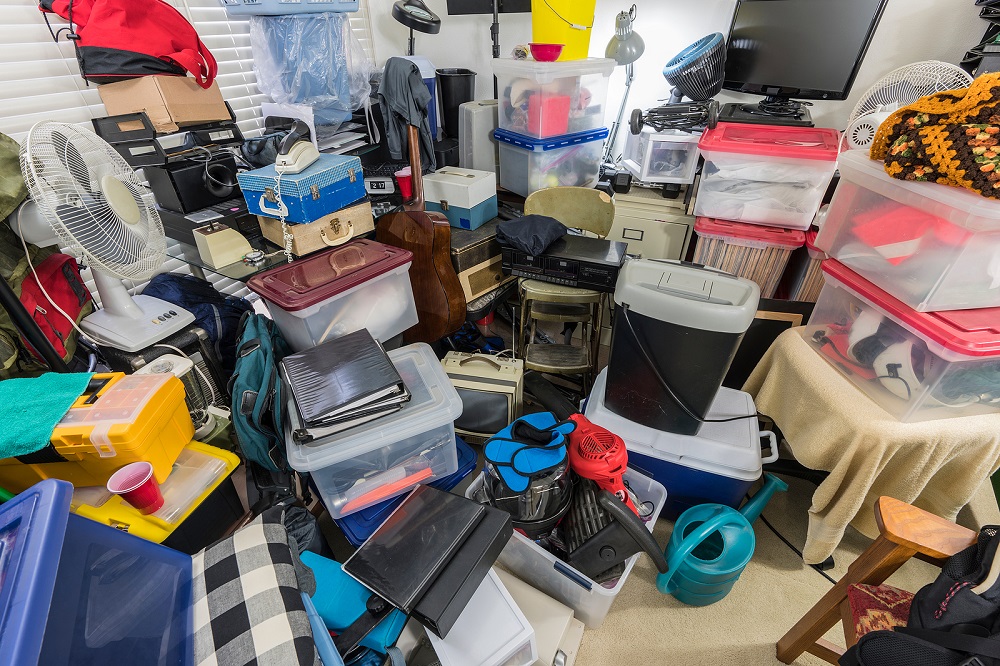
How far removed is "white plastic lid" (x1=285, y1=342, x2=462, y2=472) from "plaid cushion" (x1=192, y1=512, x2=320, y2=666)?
0.21 m

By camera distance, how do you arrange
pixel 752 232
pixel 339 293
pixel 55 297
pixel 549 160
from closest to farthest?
1. pixel 55 297
2. pixel 339 293
3. pixel 752 232
4. pixel 549 160

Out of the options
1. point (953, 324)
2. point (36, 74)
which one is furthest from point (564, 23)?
point (36, 74)

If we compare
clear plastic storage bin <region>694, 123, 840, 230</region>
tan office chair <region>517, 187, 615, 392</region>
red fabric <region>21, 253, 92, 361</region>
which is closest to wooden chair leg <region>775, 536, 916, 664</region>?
tan office chair <region>517, 187, 615, 392</region>

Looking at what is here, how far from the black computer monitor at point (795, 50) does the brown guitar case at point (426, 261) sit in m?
1.22

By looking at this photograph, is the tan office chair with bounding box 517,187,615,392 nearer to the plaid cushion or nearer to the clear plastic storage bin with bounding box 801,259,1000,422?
the clear plastic storage bin with bounding box 801,259,1000,422

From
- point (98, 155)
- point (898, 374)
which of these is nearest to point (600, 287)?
point (898, 374)

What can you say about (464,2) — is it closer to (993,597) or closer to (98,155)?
(98,155)

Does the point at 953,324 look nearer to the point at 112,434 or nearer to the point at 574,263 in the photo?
the point at 574,263

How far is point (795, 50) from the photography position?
1606mm

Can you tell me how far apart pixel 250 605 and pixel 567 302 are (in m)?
1.36

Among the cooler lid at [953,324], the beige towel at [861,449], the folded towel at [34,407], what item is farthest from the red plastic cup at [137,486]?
the cooler lid at [953,324]

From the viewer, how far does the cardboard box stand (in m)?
1.41

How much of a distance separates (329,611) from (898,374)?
1.58m

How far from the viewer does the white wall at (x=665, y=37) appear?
1662 mm
